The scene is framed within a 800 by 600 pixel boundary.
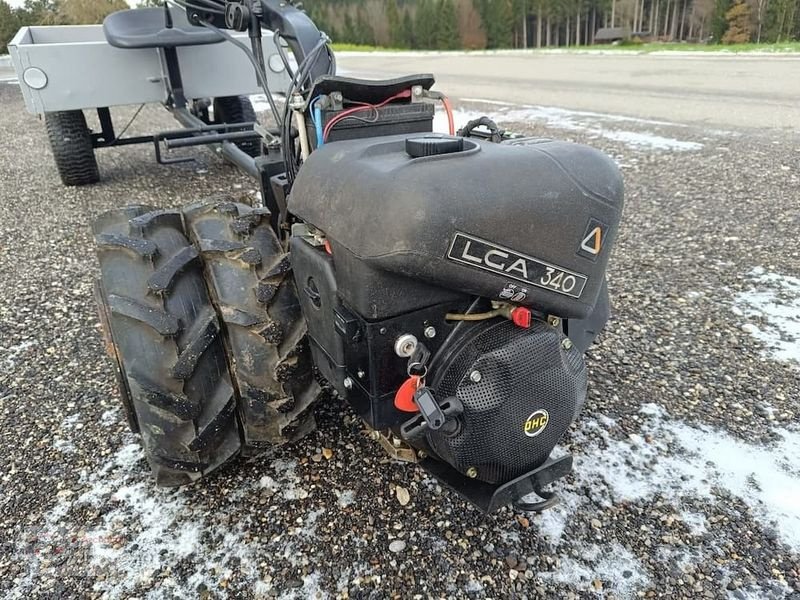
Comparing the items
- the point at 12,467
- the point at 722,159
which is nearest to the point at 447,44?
the point at 722,159

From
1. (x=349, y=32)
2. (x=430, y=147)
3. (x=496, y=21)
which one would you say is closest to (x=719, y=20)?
(x=496, y=21)

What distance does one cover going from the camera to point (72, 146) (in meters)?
5.39

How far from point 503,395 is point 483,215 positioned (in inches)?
17.4

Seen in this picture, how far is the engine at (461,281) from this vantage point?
1385mm

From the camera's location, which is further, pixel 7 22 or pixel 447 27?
pixel 447 27

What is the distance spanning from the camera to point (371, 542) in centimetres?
186

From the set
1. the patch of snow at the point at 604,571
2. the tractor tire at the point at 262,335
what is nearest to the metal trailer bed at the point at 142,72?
the tractor tire at the point at 262,335

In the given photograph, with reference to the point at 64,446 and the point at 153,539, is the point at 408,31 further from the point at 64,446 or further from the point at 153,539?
the point at 153,539

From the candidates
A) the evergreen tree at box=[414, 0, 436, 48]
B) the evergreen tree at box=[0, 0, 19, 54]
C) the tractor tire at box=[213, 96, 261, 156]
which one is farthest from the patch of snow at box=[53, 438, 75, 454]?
the evergreen tree at box=[414, 0, 436, 48]

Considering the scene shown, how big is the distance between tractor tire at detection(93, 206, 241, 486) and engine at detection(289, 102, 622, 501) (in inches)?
13.9

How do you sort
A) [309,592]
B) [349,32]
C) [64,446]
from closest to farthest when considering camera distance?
[309,592] → [64,446] → [349,32]

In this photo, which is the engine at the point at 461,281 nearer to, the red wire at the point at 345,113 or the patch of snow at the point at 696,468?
the red wire at the point at 345,113

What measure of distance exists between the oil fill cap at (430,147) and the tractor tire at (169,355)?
2.54 feet

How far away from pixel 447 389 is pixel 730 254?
3001 mm
